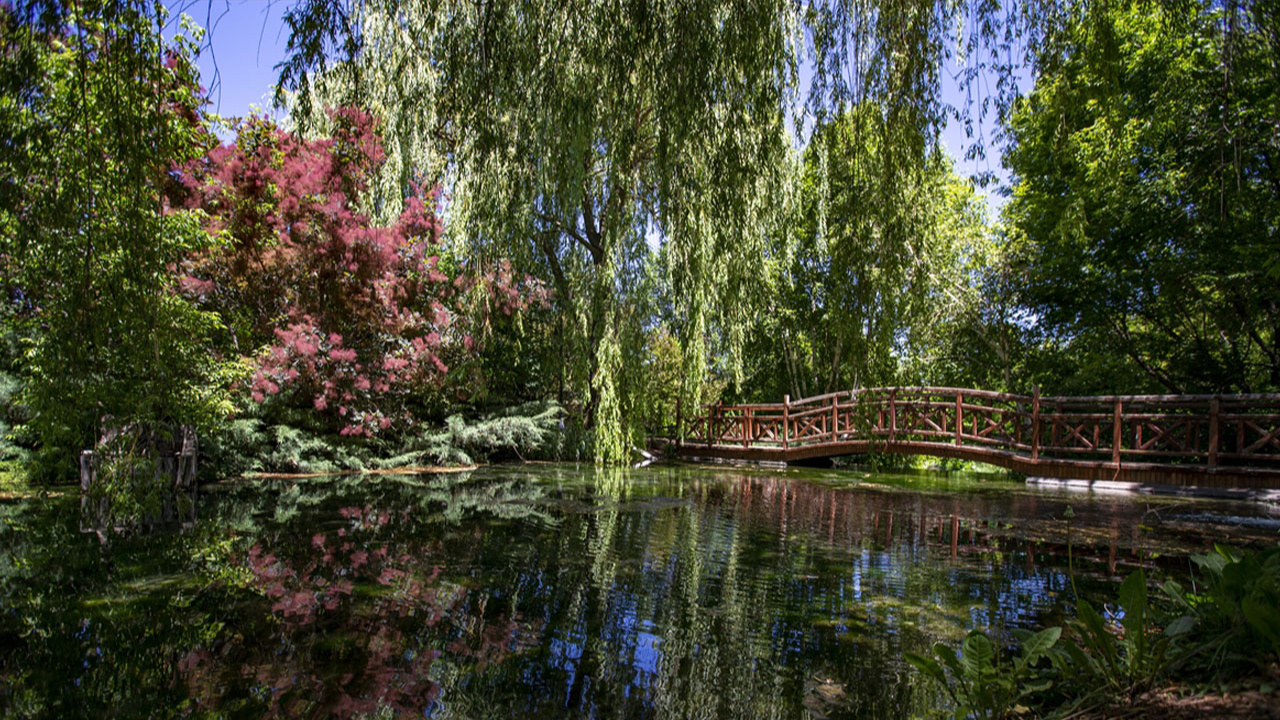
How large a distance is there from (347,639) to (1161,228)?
37.3ft

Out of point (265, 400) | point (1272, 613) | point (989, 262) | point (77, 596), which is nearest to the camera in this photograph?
point (1272, 613)


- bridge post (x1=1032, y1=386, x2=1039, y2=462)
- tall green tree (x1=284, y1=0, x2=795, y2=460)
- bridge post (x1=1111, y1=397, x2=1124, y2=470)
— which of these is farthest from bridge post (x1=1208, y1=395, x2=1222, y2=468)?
tall green tree (x1=284, y1=0, x2=795, y2=460)

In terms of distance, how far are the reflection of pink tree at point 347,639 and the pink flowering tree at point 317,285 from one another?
5.64 meters

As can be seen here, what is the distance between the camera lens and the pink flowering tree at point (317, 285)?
9.62m

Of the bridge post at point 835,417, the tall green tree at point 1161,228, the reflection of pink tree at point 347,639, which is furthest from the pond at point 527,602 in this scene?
the bridge post at point 835,417

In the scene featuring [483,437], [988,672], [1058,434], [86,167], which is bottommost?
[988,672]

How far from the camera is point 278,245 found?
9.94 meters

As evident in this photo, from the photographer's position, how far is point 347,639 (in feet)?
9.22

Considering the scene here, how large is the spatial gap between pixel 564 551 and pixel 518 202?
7.89ft

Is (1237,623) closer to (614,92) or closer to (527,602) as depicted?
(527,602)

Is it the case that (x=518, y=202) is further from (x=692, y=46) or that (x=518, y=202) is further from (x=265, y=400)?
(x=265, y=400)

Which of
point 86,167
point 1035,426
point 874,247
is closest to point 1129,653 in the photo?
point 874,247

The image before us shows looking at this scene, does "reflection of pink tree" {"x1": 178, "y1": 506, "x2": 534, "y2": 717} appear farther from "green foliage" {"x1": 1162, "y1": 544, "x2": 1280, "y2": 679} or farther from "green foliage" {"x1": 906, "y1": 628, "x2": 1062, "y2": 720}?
"green foliage" {"x1": 1162, "y1": 544, "x2": 1280, "y2": 679}

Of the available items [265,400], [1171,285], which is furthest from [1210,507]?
[265,400]
